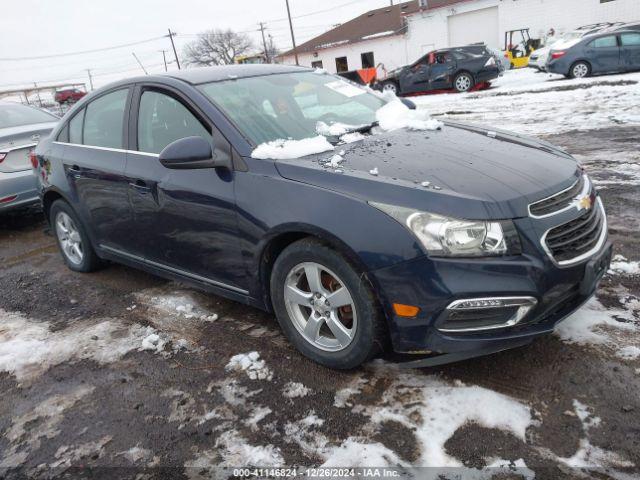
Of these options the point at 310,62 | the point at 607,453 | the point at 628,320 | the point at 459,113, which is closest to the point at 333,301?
the point at 607,453

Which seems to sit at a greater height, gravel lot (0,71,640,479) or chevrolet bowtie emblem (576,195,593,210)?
chevrolet bowtie emblem (576,195,593,210)

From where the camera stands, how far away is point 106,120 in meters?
4.03

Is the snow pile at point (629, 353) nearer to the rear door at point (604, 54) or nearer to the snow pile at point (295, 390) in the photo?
the snow pile at point (295, 390)

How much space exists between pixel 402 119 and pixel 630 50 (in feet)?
49.9

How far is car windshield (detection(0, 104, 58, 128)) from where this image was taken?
6.77 meters

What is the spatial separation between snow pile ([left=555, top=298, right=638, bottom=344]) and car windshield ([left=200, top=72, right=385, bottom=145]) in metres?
1.78

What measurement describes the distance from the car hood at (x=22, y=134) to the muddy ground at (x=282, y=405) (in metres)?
3.28

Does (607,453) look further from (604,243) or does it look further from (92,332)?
(92,332)

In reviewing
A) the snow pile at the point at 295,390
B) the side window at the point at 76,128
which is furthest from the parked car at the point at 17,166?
the snow pile at the point at 295,390

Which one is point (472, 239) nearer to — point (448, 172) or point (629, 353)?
point (448, 172)

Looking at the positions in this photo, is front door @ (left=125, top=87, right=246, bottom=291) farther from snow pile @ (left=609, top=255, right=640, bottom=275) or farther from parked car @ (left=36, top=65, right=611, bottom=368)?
snow pile @ (left=609, top=255, right=640, bottom=275)

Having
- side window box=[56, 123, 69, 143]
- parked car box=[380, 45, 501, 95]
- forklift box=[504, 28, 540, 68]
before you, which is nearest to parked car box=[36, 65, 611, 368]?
side window box=[56, 123, 69, 143]

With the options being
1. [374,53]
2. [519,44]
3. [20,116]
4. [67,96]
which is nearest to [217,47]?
[67,96]

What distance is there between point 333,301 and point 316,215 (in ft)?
1.50
